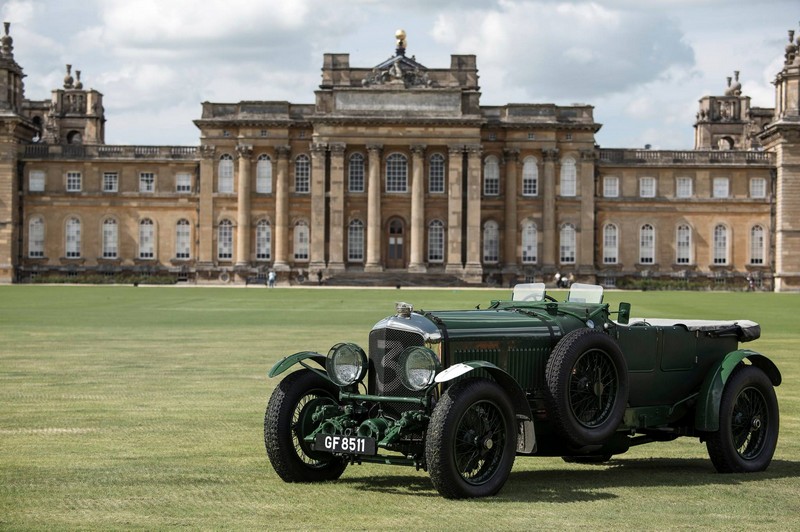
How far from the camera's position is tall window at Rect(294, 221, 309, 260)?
3388 inches

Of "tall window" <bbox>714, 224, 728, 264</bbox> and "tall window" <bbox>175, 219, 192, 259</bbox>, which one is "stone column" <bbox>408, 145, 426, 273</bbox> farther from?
"tall window" <bbox>714, 224, 728, 264</bbox>

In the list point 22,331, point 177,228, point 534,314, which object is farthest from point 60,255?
point 534,314

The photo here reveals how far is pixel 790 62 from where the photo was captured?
8706cm

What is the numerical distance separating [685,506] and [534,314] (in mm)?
2290

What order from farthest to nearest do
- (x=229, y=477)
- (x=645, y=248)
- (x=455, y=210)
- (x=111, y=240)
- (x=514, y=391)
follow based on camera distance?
(x=111, y=240)
(x=645, y=248)
(x=455, y=210)
(x=229, y=477)
(x=514, y=391)

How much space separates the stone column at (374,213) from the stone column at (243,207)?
7.98 meters

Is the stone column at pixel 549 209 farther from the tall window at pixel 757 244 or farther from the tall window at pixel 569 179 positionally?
the tall window at pixel 757 244

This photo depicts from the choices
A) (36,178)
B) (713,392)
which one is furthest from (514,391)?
(36,178)

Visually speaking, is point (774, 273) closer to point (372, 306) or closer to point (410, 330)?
point (372, 306)

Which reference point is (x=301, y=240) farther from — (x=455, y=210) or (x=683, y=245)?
(x=683, y=245)

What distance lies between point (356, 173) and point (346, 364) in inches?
2929

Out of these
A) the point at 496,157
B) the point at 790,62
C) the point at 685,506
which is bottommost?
the point at 685,506

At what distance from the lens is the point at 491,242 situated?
86.8 metres

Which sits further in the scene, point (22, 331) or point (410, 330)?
point (22, 331)
